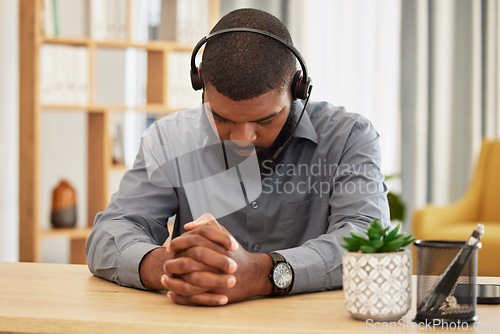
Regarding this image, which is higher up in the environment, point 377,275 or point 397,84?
point 397,84

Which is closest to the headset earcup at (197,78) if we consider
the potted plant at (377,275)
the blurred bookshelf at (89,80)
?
the potted plant at (377,275)

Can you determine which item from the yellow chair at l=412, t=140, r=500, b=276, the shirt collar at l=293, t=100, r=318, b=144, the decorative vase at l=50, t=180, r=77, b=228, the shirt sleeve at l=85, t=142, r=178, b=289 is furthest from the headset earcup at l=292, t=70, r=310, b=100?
the decorative vase at l=50, t=180, r=77, b=228

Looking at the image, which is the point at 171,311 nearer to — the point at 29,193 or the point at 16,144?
the point at 29,193

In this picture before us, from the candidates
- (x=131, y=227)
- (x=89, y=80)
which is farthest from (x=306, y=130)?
(x=89, y=80)

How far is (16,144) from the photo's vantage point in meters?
3.50

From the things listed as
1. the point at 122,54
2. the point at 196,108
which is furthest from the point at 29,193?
the point at 196,108

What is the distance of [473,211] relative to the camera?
3.54m

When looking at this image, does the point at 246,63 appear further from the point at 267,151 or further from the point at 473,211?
the point at 473,211

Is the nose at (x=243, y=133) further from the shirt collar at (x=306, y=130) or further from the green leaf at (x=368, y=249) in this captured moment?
the green leaf at (x=368, y=249)

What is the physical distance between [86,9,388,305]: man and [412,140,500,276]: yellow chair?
178 cm

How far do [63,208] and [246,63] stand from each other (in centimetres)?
231

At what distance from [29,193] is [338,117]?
6.89 feet

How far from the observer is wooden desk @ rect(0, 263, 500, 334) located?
0.83 meters

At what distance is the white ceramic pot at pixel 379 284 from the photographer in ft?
2.73
